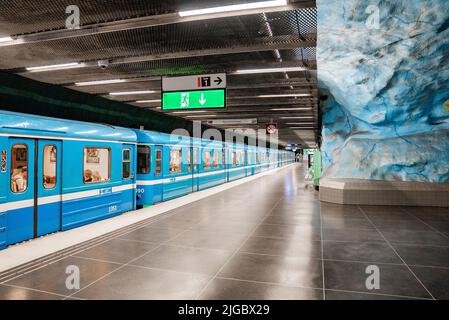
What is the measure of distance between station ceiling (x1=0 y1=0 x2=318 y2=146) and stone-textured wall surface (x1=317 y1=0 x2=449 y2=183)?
1323mm

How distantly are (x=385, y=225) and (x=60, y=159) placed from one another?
6636 mm

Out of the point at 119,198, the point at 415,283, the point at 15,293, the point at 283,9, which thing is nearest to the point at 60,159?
the point at 119,198

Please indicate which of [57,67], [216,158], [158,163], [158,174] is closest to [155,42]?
[57,67]

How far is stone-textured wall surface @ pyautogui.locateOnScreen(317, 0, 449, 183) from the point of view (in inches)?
314

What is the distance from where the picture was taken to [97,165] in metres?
6.89

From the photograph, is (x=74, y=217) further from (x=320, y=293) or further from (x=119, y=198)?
(x=320, y=293)

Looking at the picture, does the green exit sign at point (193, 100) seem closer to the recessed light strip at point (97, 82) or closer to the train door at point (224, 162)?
the recessed light strip at point (97, 82)

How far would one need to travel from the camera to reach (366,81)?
872cm

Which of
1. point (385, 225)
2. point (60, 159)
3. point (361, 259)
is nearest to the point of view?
point (361, 259)

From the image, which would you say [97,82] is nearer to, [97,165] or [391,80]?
[97,165]

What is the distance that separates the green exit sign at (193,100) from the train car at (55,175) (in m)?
1.39

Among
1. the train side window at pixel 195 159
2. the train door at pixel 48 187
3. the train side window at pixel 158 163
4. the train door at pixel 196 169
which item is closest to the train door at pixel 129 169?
the train side window at pixel 158 163

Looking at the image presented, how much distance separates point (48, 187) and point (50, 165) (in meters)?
0.42

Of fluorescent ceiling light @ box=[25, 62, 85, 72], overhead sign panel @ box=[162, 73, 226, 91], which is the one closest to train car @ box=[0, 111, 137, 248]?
overhead sign panel @ box=[162, 73, 226, 91]
